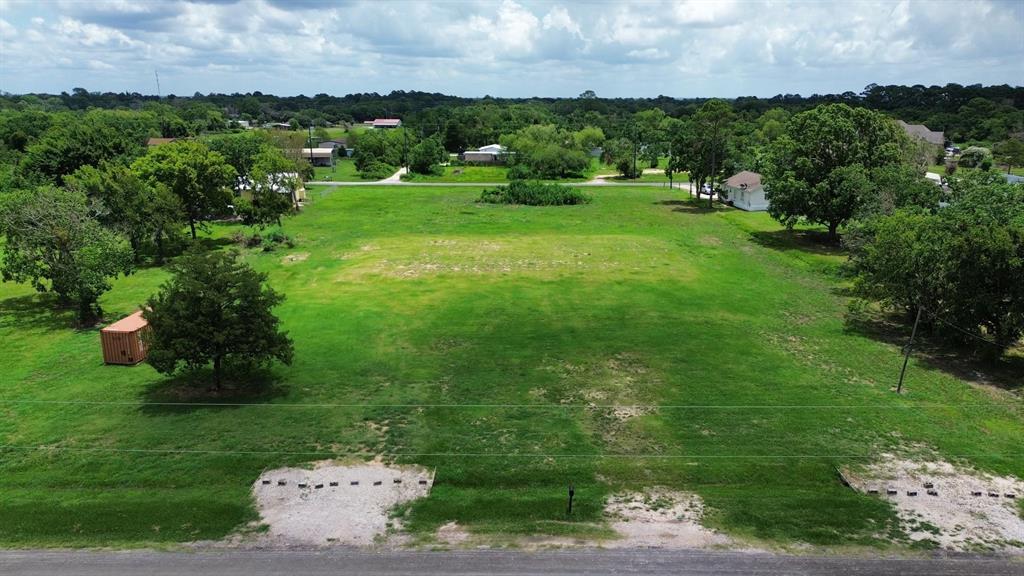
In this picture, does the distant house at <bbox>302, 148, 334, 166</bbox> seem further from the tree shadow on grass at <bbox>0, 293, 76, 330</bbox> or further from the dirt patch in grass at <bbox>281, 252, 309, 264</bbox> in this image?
the tree shadow on grass at <bbox>0, 293, 76, 330</bbox>

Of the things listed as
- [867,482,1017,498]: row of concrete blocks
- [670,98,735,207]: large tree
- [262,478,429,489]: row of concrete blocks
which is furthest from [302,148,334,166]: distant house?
[867,482,1017,498]: row of concrete blocks

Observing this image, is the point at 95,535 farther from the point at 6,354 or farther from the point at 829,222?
the point at 829,222

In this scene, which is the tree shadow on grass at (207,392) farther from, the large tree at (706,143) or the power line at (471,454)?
the large tree at (706,143)

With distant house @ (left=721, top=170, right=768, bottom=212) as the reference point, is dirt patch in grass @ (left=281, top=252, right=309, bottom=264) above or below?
below

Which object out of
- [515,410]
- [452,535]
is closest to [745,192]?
[515,410]

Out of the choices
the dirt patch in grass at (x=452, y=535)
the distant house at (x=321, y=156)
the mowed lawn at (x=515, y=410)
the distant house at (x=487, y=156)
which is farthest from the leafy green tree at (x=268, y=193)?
the distant house at (x=487, y=156)

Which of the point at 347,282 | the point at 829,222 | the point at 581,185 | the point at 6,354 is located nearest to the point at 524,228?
the point at 347,282

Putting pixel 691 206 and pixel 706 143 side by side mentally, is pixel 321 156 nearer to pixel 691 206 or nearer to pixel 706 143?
pixel 691 206
